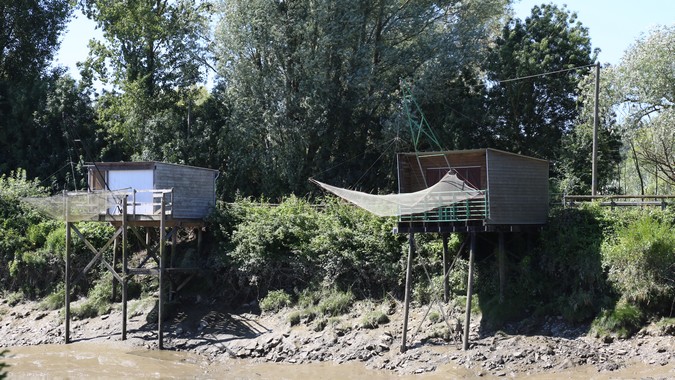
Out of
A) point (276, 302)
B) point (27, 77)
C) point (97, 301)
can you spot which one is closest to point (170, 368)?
point (276, 302)

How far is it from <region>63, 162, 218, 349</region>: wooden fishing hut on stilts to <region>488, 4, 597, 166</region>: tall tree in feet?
43.5

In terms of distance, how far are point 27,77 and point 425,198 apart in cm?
3264

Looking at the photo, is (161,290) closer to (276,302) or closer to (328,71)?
(276,302)

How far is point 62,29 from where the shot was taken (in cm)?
5084

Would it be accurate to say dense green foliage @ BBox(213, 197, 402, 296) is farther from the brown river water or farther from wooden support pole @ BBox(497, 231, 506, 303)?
the brown river water

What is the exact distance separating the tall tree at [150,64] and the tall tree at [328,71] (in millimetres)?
3579

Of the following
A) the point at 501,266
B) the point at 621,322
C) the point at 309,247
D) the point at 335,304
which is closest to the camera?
the point at 621,322

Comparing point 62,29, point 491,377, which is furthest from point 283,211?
point 62,29

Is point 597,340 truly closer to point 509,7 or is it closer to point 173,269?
point 173,269

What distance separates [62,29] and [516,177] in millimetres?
34107

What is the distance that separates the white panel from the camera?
29.9 m

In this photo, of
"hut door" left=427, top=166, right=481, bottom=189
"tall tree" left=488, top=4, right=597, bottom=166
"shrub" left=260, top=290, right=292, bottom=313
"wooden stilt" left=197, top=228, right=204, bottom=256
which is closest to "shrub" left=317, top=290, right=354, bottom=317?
"shrub" left=260, top=290, right=292, bottom=313

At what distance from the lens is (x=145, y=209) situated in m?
29.9

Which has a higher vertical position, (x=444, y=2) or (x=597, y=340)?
(x=444, y=2)
